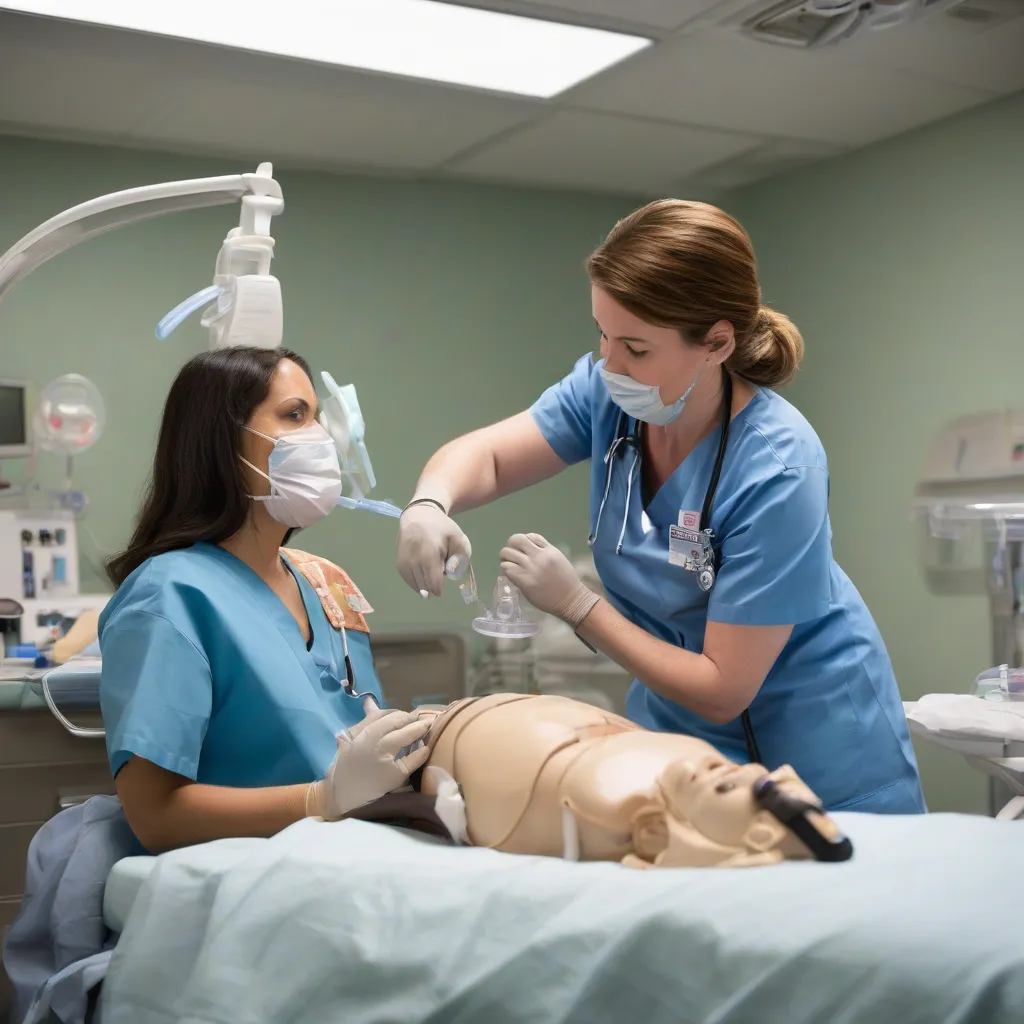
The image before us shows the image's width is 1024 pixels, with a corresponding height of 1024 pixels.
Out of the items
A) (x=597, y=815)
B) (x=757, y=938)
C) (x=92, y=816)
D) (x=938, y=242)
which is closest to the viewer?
(x=757, y=938)

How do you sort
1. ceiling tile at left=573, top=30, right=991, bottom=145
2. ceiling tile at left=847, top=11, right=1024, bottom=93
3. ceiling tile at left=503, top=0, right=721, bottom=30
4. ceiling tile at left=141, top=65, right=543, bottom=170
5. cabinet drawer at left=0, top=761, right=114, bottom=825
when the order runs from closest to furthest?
cabinet drawer at left=0, top=761, right=114, bottom=825 → ceiling tile at left=503, top=0, right=721, bottom=30 → ceiling tile at left=847, top=11, right=1024, bottom=93 → ceiling tile at left=573, top=30, right=991, bottom=145 → ceiling tile at left=141, top=65, right=543, bottom=170

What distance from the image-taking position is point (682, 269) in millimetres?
1476

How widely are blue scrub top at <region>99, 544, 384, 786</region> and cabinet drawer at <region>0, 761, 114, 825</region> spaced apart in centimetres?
122

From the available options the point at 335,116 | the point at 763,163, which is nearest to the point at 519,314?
the point at 763,163

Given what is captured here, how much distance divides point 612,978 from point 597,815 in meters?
0.18

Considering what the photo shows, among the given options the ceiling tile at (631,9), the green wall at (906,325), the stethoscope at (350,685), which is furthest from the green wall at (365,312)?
the stethoscope at (350,685)

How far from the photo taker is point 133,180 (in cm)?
389

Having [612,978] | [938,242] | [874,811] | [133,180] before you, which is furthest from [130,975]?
[938,242]

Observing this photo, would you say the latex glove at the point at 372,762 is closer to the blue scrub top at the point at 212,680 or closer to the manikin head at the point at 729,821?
the blue scrub top at the point at 212,680

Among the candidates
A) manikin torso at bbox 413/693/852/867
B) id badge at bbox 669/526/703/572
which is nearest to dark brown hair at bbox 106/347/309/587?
manikin torso at bbox 413/693/852/867

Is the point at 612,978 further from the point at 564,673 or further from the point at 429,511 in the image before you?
the point at 564,673

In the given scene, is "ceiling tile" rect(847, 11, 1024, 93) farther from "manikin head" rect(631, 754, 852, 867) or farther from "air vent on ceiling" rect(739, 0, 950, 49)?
"manikin head" rect(631, 754, 852, 867)

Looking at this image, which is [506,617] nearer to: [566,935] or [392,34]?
[566,935]

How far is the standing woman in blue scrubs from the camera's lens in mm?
1490
